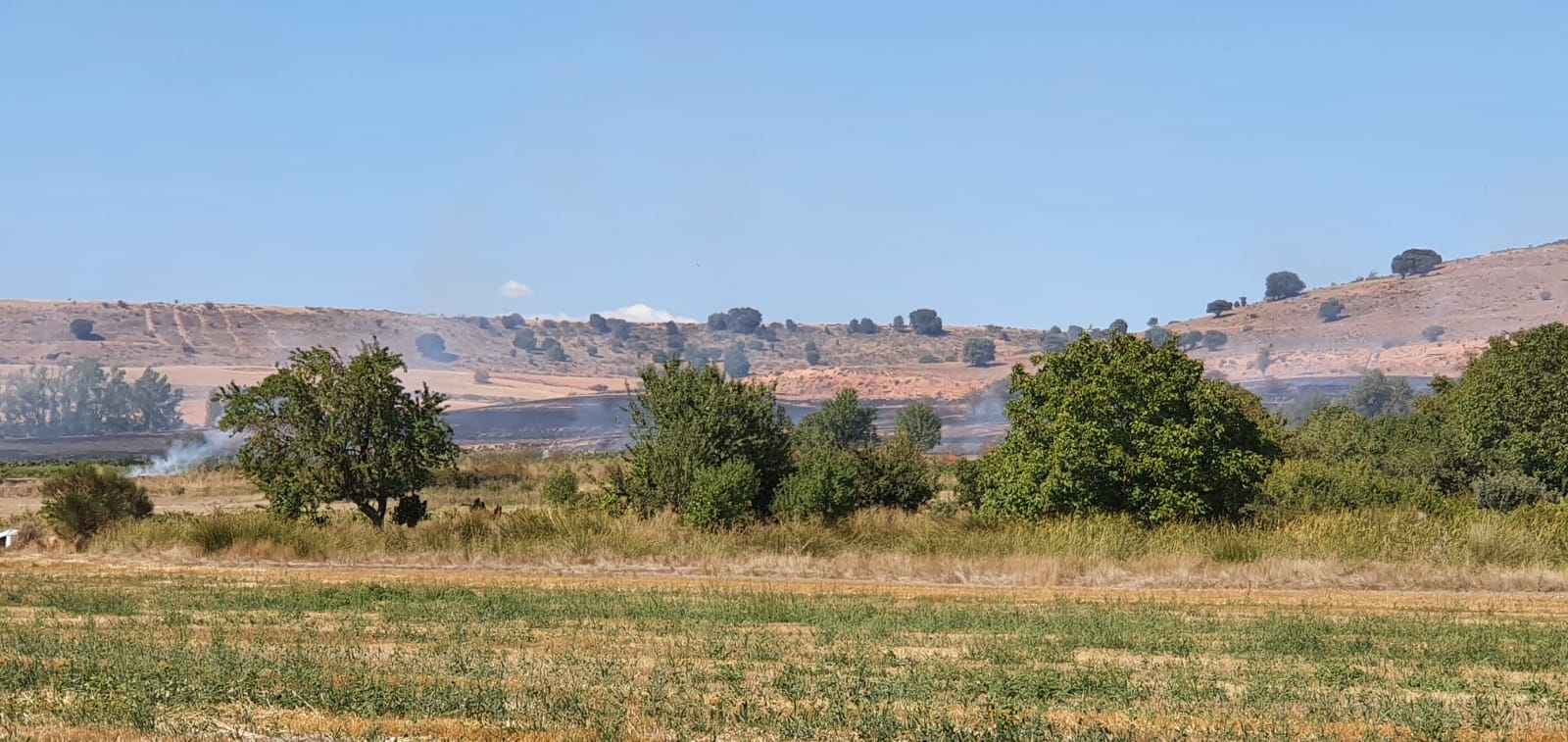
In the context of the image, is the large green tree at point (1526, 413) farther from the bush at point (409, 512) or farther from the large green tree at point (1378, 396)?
the large green tree at point (1378, 396)

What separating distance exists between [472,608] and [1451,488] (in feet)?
125

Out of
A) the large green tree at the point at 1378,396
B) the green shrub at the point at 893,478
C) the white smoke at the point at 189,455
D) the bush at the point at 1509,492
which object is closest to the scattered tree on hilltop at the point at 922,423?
the large green tree at the point at 1378,396

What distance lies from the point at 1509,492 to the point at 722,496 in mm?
24100

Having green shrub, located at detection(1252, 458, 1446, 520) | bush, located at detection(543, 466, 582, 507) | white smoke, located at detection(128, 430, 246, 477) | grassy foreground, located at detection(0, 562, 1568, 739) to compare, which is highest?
grassy foreground, located at detection(0, 562, 1568, 739)

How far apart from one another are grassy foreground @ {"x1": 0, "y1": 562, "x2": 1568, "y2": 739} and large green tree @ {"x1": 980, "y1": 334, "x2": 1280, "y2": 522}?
914 cm

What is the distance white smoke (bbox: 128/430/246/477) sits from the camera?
3546 inches

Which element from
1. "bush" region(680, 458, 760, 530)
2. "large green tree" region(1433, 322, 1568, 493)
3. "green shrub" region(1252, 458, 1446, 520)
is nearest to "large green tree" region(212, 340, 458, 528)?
"bush" region(680, 458, 760, 530)

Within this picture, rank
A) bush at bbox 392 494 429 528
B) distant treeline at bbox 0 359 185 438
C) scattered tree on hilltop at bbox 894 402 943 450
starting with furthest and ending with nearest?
1. distant treeline at bbox 0 359 185 438
2. scattered tree on hilltop at bbox 894 402 943 450
3. bush at bbox 392 494 429 528

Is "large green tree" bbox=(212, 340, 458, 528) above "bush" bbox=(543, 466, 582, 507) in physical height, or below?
above

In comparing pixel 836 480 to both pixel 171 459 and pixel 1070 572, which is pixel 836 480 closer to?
pixel 1070 572

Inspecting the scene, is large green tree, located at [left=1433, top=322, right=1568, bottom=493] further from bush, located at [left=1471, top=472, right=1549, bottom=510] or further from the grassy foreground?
the grassy foreground

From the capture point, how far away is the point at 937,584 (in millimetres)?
27047

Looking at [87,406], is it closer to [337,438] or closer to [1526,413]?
[337,438]

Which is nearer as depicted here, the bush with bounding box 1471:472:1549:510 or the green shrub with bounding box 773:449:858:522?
the green shrub with bounding box 773:449:858:522
